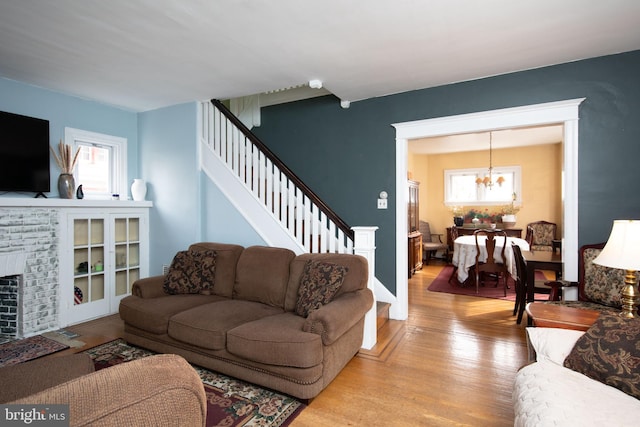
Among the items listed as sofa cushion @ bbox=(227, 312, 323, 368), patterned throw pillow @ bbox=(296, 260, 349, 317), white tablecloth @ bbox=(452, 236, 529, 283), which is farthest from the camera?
white tablecloth @ bbox=(452, 236, 529, 283)

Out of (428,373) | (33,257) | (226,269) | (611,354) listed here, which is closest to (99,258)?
(33,257)

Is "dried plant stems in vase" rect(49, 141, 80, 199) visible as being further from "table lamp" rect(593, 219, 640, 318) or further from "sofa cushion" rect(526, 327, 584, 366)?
"table lamp" rect(593, 219, 640, 318)

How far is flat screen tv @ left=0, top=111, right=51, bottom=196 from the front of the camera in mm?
3338

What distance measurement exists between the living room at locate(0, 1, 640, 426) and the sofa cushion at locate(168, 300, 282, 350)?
4.13 ft

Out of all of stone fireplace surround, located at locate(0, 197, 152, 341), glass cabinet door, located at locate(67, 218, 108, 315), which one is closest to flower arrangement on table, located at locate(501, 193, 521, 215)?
glass cabinet door, located at locate(67, 218, 108, 315)

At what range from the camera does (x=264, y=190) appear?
401cm

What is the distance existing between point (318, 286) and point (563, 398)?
5.44 ft

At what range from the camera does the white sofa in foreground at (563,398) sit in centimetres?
128

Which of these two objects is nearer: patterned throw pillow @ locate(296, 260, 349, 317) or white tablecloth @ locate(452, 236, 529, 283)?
patterned throw pillow @ locate(296, 260, 349, 317)

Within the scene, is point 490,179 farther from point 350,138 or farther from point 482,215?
point 350,138

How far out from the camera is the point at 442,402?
2258 millimetres

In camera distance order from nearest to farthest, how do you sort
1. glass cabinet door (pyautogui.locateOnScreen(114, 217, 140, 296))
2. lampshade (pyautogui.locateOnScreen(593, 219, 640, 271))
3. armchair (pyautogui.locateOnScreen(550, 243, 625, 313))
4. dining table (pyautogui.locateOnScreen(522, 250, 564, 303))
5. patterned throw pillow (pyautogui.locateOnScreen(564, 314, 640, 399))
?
patterned throw pillow (pyautogui.locateOnScreen(564, 314, 640, 399))
lampshade (pyautogui.locateOnScreen(593, 219, 640, 271))
armchair (pyautogui.locateOnScreen(550, 243, 625, 313))
dining table (pyautogui.locateOnScreen(522, 250, 564, 303))
glass cabinet door (pyautogui.locateOnScreen(114, 217, 140, 296))

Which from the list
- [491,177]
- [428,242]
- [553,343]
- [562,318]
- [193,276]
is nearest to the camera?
[553,343]

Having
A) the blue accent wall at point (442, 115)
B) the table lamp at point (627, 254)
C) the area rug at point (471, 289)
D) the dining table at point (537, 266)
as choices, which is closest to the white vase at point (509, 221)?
the area rug at point (471, 289)
